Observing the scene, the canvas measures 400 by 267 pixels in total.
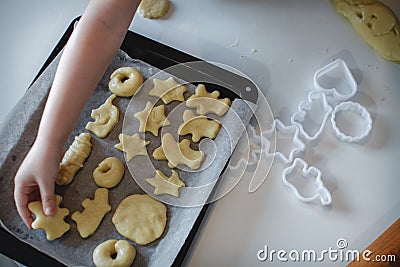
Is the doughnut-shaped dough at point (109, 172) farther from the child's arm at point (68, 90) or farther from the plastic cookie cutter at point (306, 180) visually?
the plastic cookie cutter at point (306, 180)

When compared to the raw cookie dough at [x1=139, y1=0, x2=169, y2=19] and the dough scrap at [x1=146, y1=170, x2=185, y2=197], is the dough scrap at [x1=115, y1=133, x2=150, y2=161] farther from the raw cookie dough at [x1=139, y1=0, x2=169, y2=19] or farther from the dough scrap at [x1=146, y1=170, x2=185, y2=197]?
the raw cookie dough at [x1=139, y1=0, x2=169, y2=19]

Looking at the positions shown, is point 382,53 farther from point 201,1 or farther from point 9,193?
point 9,193

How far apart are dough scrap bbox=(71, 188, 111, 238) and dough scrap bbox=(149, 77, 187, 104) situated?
0.67 feet

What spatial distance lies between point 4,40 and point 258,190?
1.95ft

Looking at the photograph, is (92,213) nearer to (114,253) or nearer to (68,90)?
(114,253)

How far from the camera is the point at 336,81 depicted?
3.41 ft

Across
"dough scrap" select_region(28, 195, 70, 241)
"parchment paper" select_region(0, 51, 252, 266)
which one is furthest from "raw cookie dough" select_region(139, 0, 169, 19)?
"dough scrap" select_region(28, 195, 70, 241)

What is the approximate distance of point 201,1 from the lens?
Result: 44.0 inches

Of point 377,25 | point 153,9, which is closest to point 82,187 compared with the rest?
point 153,9

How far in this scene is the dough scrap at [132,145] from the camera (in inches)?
37.8

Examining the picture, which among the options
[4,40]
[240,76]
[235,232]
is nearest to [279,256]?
[235,232]

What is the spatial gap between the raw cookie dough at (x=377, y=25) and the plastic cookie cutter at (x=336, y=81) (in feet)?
0.26

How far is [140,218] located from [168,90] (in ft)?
0.81

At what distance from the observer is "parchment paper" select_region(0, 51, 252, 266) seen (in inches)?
34.7
